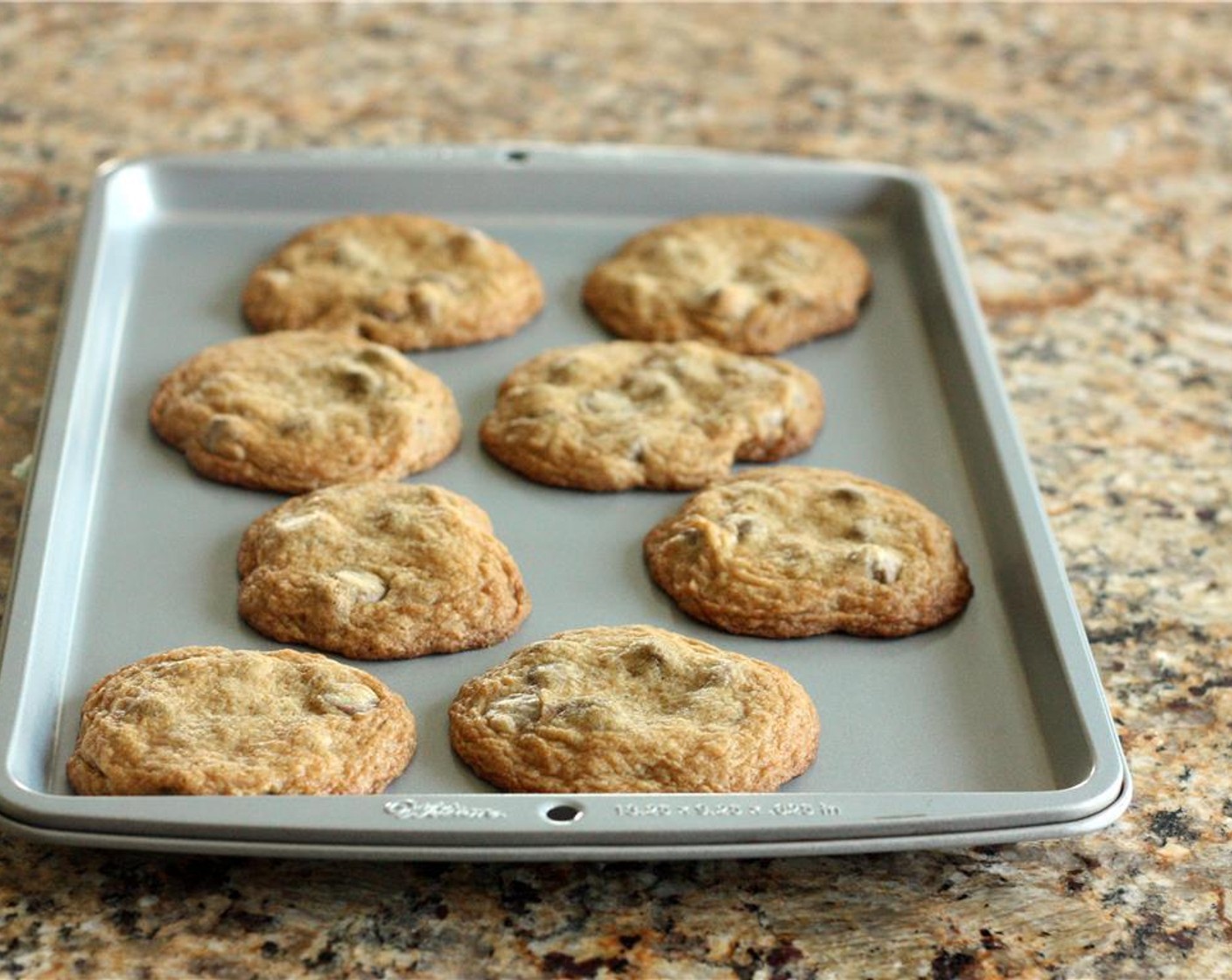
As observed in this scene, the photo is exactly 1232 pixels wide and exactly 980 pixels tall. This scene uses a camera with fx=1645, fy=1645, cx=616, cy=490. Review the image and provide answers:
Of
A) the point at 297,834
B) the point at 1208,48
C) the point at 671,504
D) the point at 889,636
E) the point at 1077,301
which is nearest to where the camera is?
the point at 297,834

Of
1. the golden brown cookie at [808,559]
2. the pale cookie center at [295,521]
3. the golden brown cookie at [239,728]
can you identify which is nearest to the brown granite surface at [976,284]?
the golden brown cookie at [239,728]

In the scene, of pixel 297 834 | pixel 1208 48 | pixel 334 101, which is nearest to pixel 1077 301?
pixel 1208 48

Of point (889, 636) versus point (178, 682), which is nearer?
point (178, 682)

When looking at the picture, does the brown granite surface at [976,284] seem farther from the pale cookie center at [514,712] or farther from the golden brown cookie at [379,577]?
the golden brown cookie at [379,577]

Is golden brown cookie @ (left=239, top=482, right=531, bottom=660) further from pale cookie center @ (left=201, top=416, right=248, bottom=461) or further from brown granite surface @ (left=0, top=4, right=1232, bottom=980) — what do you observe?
brown granite surface @ (left=0, top=4, right=1232, bottom=980)

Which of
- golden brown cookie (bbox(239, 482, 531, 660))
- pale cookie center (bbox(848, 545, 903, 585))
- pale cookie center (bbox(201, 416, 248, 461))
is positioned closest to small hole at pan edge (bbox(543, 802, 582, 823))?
golden brown cookie (bbox(239, 482, 531, 660))

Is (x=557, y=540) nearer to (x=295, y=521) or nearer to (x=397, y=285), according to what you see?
(x=295, y=521)

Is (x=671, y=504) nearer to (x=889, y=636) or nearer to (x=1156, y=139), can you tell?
(x=889, y=636)
